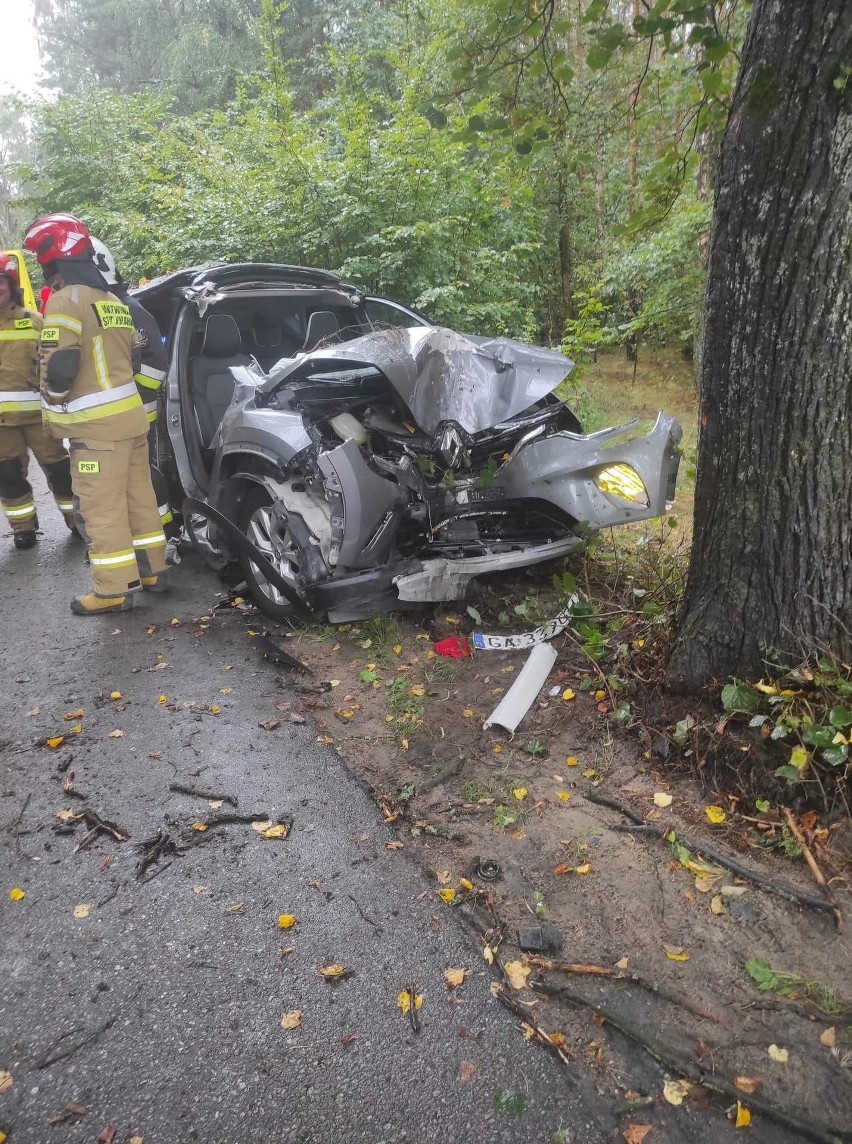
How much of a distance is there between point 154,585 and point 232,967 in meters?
3.34

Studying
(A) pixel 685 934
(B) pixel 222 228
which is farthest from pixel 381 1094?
(B) pixel 222 228

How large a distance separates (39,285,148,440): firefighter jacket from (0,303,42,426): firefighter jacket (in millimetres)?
A: 1302

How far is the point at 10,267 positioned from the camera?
514cm

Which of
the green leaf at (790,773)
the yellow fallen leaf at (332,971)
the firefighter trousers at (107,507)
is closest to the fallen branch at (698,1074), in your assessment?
the yellow fallen leaf at (332,971)

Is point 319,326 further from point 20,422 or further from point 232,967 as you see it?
point 232,967

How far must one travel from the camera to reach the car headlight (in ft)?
10.8

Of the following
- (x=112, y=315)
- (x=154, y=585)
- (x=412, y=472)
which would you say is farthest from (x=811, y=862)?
(x=112, y=315)

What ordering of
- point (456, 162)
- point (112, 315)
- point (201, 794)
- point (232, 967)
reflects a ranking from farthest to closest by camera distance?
point (456, 162)
point (112, 315)
point (201, 794)
point (232, 967)

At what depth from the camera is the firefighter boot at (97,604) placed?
4.48 metres

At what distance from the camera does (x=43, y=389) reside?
4.17 meters

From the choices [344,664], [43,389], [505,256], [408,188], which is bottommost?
[344,664]

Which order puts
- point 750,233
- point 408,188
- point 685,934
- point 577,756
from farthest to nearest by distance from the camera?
1. point 408,188
2. point 577,756
3. point 750,233
4. point 685,934

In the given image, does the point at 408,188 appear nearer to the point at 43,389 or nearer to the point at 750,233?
the point at 43,389

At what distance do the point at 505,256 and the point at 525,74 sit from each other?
4102 millimetres
